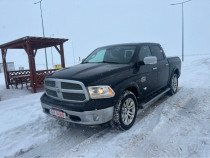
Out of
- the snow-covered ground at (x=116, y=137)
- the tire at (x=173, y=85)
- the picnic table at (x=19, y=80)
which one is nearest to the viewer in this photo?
the snow-covered ground at (x=116, y=137)

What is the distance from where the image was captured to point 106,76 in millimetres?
3059

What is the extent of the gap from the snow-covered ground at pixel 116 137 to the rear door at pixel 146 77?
2.19 ft

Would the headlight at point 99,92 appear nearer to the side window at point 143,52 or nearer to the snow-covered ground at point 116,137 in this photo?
the snow-covered ground at point 116,137

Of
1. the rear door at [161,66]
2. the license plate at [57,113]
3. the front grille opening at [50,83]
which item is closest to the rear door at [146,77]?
the rear door at [161,66]

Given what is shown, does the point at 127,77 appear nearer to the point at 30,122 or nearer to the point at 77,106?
the point at 77,106

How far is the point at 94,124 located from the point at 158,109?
96.3 inches

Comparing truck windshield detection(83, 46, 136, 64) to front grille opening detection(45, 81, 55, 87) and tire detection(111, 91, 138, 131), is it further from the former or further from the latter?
front grille opening detection(45, 81, 55, 87)

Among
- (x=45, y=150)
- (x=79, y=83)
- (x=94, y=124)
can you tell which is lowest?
(x=45, y=150)

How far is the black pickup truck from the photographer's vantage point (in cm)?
291

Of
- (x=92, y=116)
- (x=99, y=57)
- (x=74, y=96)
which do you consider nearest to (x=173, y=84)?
(x=99, y=57)

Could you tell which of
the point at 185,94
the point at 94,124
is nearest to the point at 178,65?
the point at 185,94

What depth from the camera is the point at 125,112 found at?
343 centimetres

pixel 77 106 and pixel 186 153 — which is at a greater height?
pixel 77 106

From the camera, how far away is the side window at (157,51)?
4864 mm
